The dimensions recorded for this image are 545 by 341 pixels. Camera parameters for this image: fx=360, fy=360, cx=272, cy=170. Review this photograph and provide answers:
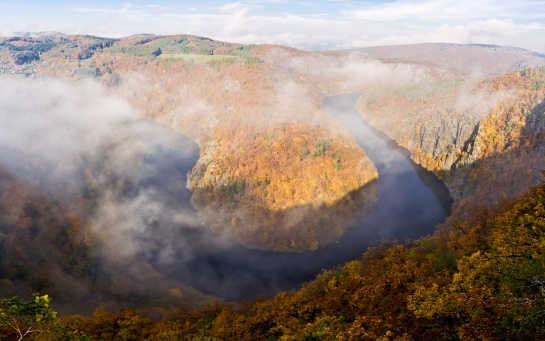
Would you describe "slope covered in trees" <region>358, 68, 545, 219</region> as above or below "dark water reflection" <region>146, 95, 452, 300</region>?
above

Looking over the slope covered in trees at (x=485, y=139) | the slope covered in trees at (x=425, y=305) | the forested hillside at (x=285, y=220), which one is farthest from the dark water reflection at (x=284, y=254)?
the slope covered in trees at (x=425, y=305)

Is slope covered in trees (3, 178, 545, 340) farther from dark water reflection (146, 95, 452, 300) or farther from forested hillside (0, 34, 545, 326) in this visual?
dark water reflection (146, 95, 452, 300)

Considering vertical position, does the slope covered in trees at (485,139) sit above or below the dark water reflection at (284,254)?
above

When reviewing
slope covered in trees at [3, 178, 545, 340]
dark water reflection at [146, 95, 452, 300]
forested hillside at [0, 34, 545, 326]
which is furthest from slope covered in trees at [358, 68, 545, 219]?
slope covered in trees at [3, 178, 545, 340]

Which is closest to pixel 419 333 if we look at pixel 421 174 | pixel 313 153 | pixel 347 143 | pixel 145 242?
pixel 145 242

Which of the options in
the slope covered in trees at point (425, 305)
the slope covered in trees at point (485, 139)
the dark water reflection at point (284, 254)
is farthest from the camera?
the slope covered in trees at point (485, 139)

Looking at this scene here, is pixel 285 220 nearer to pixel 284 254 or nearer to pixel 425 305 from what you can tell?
pixel 284 254

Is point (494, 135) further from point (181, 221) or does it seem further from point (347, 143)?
point (181, 221)

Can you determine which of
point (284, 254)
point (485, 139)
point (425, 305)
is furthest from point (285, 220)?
point (425, 305)

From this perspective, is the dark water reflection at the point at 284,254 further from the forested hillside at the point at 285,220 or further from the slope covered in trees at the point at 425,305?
the slope covered in trees at the point at 425,305
